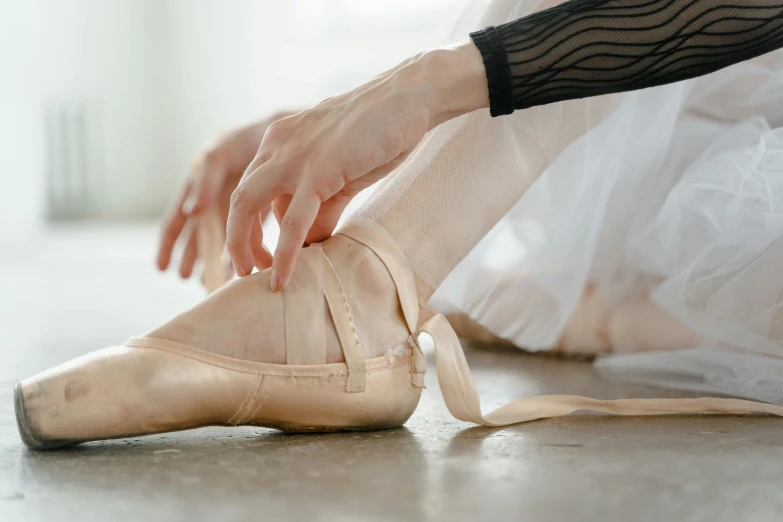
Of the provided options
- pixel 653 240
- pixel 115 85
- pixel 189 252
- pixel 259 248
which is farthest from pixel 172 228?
pixel 115 85

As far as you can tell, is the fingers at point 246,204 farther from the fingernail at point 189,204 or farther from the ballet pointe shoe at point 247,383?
the fingernail at point 189,204

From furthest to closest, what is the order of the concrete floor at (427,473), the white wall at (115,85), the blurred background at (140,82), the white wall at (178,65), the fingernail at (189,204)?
the white wall at (115,85) → the white wall at (178,65) → the blurred background at (140,82) → the fingernail at (189,204) → the concrete floor at (427,473)

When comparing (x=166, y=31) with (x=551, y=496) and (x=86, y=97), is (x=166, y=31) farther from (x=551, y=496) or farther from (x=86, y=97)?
(x=551, y=496)

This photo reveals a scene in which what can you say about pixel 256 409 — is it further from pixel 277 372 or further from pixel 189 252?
pixel 189 252

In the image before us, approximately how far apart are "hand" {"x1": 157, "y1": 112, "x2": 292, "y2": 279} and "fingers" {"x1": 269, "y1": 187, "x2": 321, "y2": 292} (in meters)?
0.41

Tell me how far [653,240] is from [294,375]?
490mm

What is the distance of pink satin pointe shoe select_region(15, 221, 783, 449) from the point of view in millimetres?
639

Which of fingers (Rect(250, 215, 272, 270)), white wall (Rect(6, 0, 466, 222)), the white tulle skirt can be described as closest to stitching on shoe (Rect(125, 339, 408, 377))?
fingers (Rect(250, 215, 272, 270))

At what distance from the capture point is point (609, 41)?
2.33 ft

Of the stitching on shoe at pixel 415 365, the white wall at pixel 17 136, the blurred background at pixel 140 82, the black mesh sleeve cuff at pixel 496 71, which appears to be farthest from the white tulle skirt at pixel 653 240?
the white wall at pixel 17 136

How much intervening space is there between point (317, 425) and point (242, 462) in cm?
10

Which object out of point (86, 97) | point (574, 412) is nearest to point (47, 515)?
point (574, 412)

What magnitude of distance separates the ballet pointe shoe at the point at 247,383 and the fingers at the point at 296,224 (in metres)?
0.03

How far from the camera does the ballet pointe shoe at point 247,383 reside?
25.0 inches
